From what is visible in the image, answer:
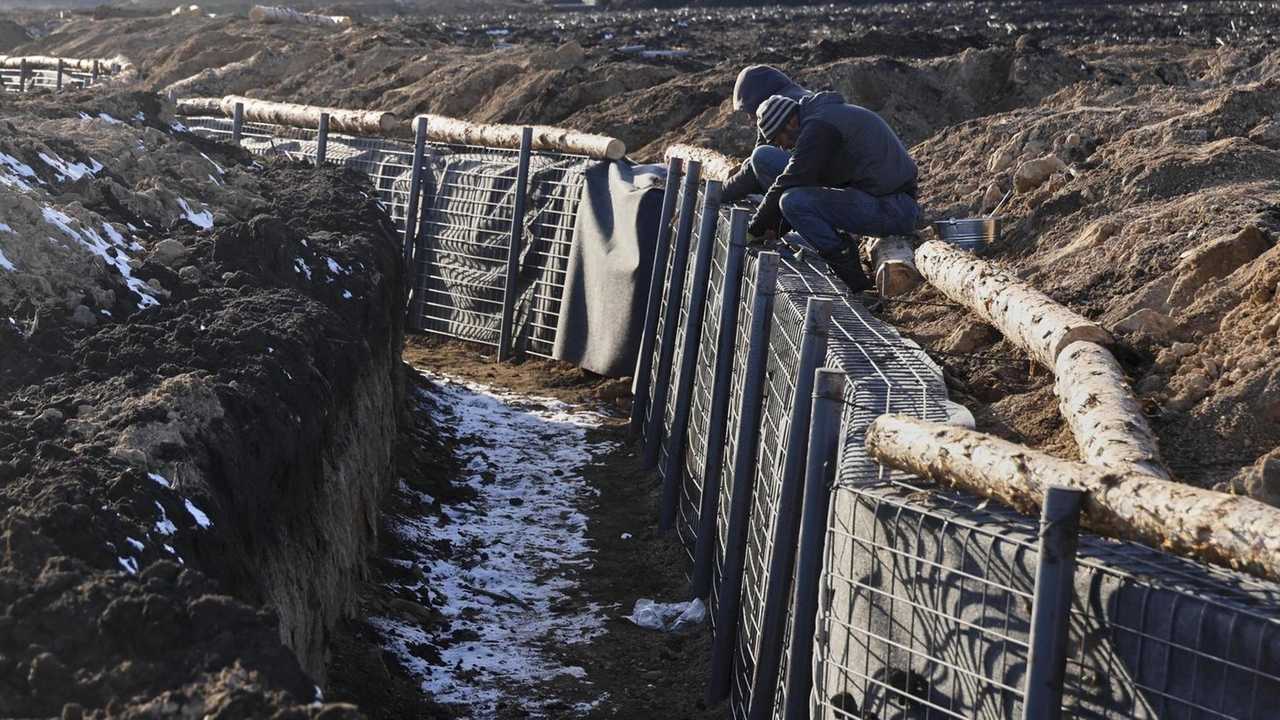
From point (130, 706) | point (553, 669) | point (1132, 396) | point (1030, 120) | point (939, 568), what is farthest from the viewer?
point (1030, 120)

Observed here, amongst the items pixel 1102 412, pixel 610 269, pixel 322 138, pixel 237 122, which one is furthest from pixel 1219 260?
pixel 237 122

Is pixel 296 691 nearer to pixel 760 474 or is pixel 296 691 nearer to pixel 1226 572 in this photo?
pixel 1226 572

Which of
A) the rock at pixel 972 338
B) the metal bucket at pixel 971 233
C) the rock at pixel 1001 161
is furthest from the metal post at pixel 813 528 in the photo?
the rock at pixel 1001 161

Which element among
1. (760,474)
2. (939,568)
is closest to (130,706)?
(939,568)

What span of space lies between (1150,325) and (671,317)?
355 cm

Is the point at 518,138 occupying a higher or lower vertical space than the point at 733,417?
higher

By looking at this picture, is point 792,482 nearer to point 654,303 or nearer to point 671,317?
point 671,317

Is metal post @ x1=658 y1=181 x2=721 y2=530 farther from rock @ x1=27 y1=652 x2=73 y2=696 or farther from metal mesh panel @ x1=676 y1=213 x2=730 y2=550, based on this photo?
rock @ x1=27 y1=652 x2=73 y2=696

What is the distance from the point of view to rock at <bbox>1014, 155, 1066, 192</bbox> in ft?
33.2

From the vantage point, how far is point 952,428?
416cm

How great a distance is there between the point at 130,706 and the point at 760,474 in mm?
3326

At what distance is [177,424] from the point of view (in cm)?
505

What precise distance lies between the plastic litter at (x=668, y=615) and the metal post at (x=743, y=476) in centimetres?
69

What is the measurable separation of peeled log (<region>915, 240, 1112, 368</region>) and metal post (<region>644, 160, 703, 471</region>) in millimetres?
1630
